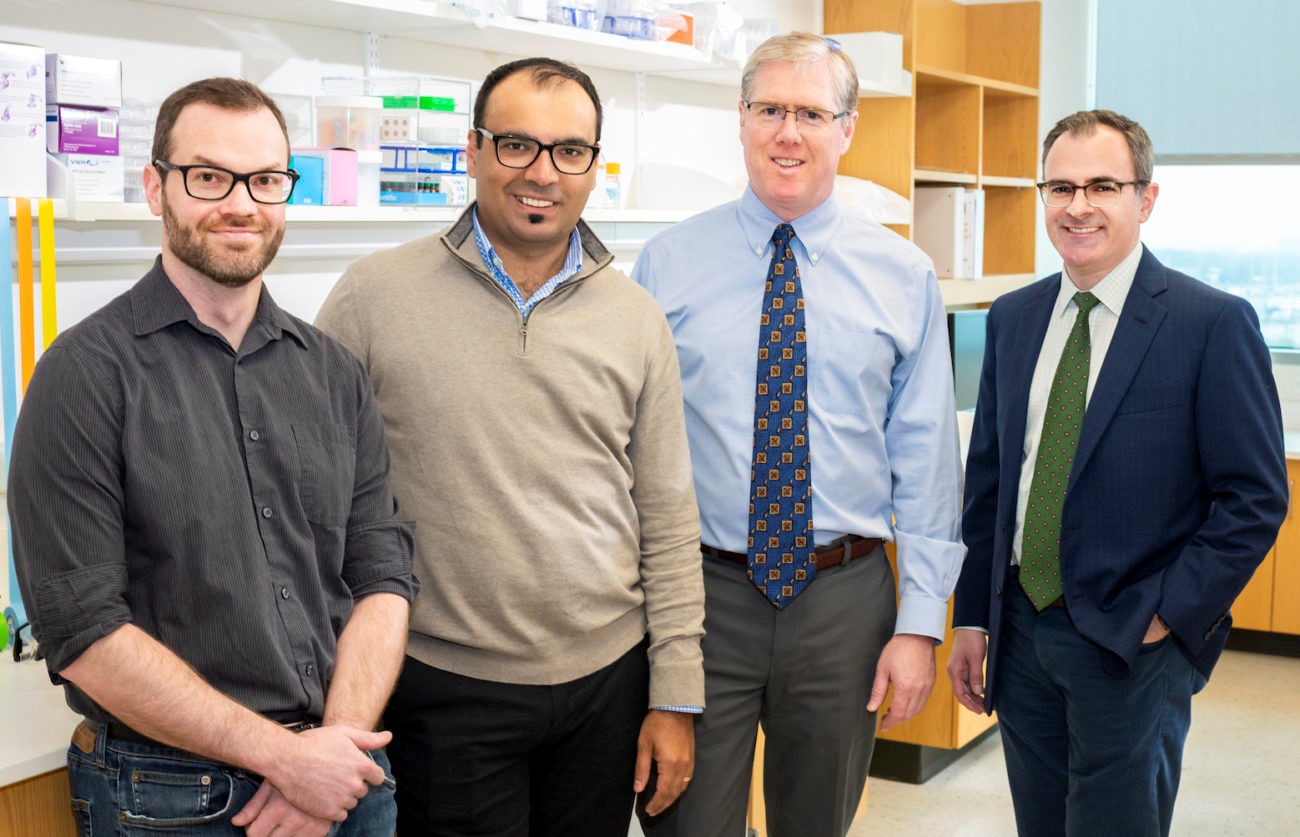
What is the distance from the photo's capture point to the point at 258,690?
55.7 inches

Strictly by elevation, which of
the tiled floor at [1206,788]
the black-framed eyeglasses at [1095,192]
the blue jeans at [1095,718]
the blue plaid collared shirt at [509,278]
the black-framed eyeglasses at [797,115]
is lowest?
the tiled floor at [1206,788]

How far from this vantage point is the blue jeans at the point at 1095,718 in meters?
1.96

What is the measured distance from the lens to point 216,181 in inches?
57.0

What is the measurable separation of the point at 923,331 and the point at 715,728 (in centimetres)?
69

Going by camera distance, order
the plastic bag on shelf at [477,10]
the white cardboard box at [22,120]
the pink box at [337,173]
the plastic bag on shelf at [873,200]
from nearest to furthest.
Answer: the white cardboard box at [22,120]
the pink box at [337,173]
the plastic bag on shelf at [477,10]
the plastic bag on shelf at [873,200]

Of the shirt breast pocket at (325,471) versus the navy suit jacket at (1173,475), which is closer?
the shirt breast pocket at (325,471)

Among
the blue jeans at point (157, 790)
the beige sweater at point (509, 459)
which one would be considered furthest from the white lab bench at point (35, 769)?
the beige sweater at point (509, 459)

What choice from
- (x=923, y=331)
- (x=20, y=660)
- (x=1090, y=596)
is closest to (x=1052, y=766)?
(x=1090, y=596)

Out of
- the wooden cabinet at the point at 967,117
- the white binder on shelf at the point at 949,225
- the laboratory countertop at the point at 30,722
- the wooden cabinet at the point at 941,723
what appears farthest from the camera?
the white binder on shelf at the point at 949,225

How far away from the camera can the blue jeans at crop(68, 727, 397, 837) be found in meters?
1.38

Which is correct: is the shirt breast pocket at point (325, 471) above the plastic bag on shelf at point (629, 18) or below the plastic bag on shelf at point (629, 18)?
below

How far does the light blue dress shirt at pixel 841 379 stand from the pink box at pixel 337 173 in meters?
0.56

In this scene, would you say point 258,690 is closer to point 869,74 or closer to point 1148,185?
point 1148,185

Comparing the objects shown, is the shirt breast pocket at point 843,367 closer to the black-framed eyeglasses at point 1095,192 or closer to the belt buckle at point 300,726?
the black-framed eyeglasses at point 1095,192
